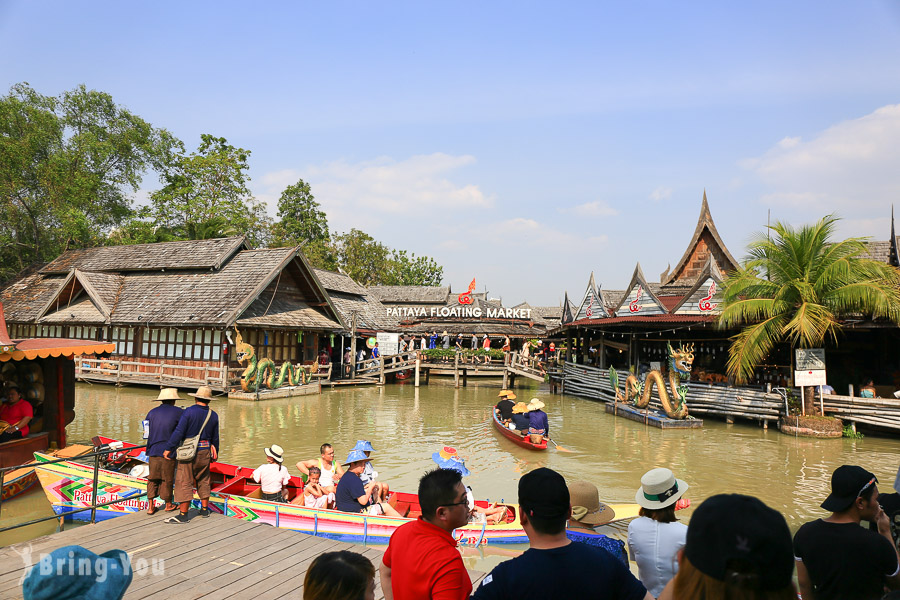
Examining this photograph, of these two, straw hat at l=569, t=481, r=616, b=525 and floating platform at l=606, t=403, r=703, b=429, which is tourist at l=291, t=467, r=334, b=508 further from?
floating platform at l=606, t=403, r=703, b=429

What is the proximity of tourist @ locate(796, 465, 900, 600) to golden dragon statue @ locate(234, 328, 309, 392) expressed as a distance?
21068 mm

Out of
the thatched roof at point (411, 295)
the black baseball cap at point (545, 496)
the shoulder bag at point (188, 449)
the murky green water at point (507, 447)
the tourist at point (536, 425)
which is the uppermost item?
the thatched roof at point (411, 295)

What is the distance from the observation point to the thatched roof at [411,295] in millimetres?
55156

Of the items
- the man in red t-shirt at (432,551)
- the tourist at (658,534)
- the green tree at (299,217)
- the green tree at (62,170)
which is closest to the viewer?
the man in red t-shirt at (432,551)

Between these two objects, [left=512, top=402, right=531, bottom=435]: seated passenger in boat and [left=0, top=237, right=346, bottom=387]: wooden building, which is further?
[left=0, top=237, right=346, bottom=387]: wooden building

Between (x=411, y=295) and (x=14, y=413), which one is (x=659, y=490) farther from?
(x=411, y=295)

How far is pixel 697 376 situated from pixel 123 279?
2626cm

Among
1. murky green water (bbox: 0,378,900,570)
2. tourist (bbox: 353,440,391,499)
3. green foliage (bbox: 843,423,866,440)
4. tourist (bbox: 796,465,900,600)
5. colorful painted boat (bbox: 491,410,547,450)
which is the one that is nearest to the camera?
tourist (bbox: 796,465,900,600)

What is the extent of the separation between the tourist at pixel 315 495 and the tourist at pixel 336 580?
553 centimetres

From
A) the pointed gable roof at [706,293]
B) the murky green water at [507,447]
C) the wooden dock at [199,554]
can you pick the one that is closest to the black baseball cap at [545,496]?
the wooden dock at [199,554]

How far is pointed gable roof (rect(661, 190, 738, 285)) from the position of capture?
85.3ft

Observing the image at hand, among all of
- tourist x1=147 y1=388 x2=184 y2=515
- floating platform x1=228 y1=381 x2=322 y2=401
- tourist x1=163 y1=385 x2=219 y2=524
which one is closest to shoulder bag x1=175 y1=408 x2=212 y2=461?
tourist x1=163 y1=385 x2=219 y2=524

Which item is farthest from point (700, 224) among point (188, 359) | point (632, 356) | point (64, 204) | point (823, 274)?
point (64, 204)

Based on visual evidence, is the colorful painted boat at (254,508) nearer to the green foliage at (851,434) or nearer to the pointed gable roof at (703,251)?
the green foliage at (851,434)
